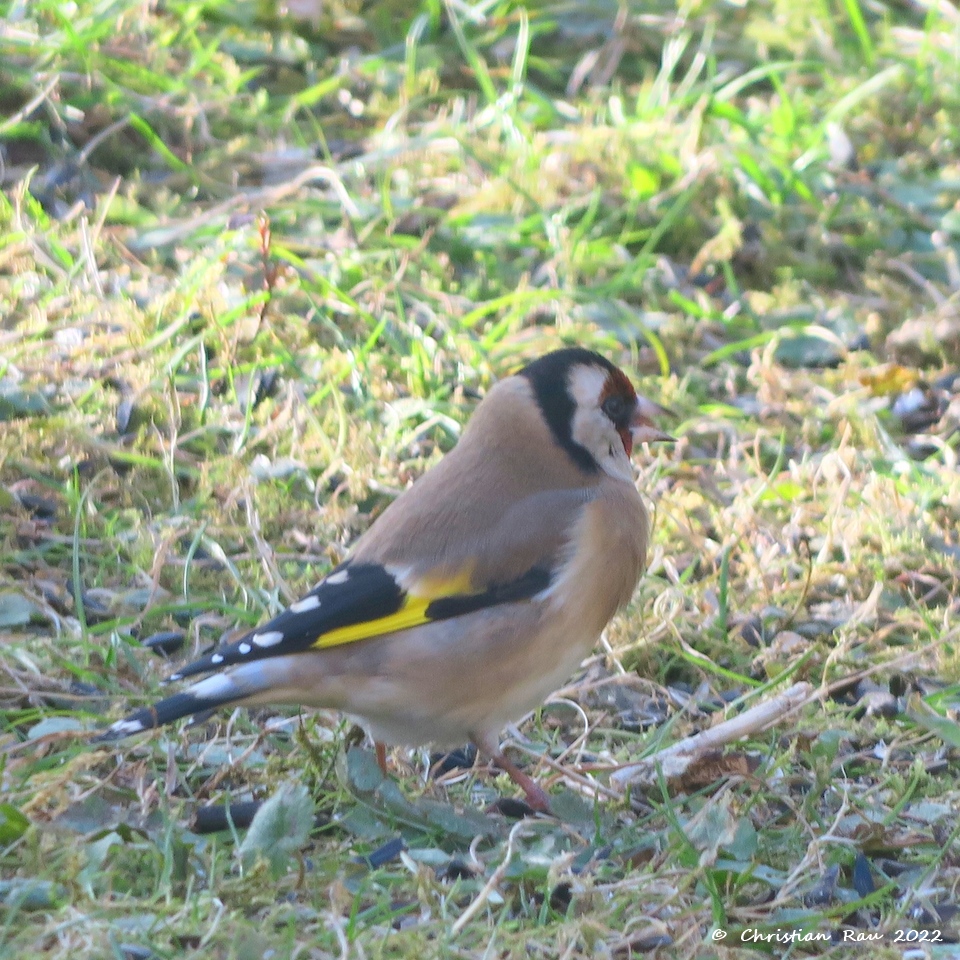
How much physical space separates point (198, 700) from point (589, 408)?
120cm

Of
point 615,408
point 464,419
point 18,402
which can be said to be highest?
→ point 615,408

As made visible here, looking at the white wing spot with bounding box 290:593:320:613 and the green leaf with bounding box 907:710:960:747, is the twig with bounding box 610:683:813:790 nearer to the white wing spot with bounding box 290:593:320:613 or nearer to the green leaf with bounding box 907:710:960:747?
the green leaf with bounding box 907:710:960:747

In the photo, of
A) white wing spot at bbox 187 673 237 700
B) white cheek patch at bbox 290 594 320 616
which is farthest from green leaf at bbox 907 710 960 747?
white wing spot at bbox 187 673 237 700

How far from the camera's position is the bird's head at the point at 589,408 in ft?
11.5

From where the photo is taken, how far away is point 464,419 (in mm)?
4508

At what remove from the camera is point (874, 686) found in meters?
3.64

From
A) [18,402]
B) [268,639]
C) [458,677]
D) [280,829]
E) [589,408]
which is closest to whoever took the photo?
[280,829]

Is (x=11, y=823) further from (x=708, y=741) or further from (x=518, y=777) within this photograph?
(x=708, y=741)

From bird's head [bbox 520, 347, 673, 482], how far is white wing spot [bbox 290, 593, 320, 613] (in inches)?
28.9

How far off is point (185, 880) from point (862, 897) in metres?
1.25

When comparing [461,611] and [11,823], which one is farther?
[461,611]

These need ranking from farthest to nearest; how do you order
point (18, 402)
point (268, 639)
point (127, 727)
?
point (18, 402)
point (268, 639)
point (127, 727)

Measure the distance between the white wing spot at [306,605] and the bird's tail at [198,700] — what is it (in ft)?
0.48

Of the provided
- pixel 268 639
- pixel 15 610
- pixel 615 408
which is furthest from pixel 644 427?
pixel 15 610
